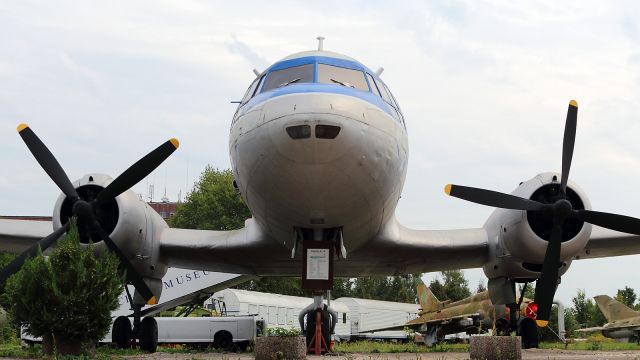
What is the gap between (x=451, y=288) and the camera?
7019 centimetres

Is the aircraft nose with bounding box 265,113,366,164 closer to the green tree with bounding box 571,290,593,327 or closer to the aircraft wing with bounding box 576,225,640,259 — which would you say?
the aircraft wing with bounding box 576,225,640,259

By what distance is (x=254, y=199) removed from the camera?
10500 millimetres

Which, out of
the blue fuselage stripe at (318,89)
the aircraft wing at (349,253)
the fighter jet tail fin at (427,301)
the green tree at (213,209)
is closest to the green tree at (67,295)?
the blue fuselage stripe at (318,89)

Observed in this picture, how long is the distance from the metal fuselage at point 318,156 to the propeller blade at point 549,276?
10.9 feet

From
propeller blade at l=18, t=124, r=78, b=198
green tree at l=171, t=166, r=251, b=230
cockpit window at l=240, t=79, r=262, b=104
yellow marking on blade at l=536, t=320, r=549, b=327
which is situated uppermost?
green tree at l=171, t=166, r=251, b=230

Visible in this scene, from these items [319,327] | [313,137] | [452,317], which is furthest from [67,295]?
[452,317]

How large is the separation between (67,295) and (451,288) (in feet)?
206

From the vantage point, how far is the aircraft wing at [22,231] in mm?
14875

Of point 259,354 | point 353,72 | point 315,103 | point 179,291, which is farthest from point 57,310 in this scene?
point 179,291

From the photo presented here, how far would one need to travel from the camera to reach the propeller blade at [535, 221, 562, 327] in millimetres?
12438

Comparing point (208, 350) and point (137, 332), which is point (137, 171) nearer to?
point (137, 332)

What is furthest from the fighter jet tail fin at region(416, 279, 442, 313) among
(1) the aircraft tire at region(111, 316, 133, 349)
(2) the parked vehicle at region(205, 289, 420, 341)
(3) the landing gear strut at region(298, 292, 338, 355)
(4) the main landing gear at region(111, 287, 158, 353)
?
(3) the landing gear strut at region(298, 292, 338, 355)

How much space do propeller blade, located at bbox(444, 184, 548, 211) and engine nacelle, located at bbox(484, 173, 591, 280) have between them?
291 mm

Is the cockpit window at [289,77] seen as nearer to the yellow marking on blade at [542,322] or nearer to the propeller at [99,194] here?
the propeller at [99,194]
